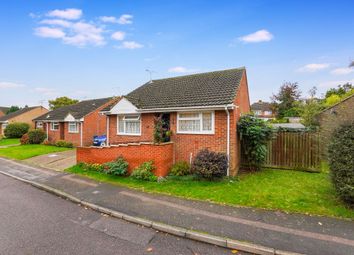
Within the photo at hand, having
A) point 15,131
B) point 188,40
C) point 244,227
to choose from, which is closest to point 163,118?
point 188,40

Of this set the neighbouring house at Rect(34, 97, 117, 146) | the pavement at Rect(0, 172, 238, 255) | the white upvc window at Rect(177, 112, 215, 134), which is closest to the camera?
the pavement at Rect(0, 172, 238, 255)

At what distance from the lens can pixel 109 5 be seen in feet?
33.9

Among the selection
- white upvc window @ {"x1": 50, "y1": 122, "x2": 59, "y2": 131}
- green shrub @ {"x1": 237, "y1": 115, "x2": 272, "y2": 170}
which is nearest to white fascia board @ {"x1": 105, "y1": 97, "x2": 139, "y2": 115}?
green shrub @ {"x1": 237, "y1": 115, "x2": 272, "y2": 170}

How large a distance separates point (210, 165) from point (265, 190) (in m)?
2.12

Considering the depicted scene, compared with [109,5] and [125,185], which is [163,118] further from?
[109,5]

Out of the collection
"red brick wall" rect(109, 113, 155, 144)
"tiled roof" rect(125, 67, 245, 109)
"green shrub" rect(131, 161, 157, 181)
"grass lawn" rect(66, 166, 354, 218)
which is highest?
"tiled roof" rect(125, 67, 245, 109)

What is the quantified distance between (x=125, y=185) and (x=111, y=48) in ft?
34.8

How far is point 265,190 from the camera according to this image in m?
7.01

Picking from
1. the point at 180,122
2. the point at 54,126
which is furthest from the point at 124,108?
the point at 54,126

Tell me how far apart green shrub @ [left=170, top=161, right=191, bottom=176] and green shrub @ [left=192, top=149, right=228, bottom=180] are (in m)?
0.67

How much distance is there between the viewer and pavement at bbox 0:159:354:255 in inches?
154

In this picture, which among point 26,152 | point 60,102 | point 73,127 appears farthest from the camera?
point 60,102

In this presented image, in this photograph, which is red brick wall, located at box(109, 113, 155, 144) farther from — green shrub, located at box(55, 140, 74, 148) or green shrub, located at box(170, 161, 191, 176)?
green shrub, located at box(55, 140, 74, 148)

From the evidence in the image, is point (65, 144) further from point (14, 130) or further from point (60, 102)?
point (60, 102)
